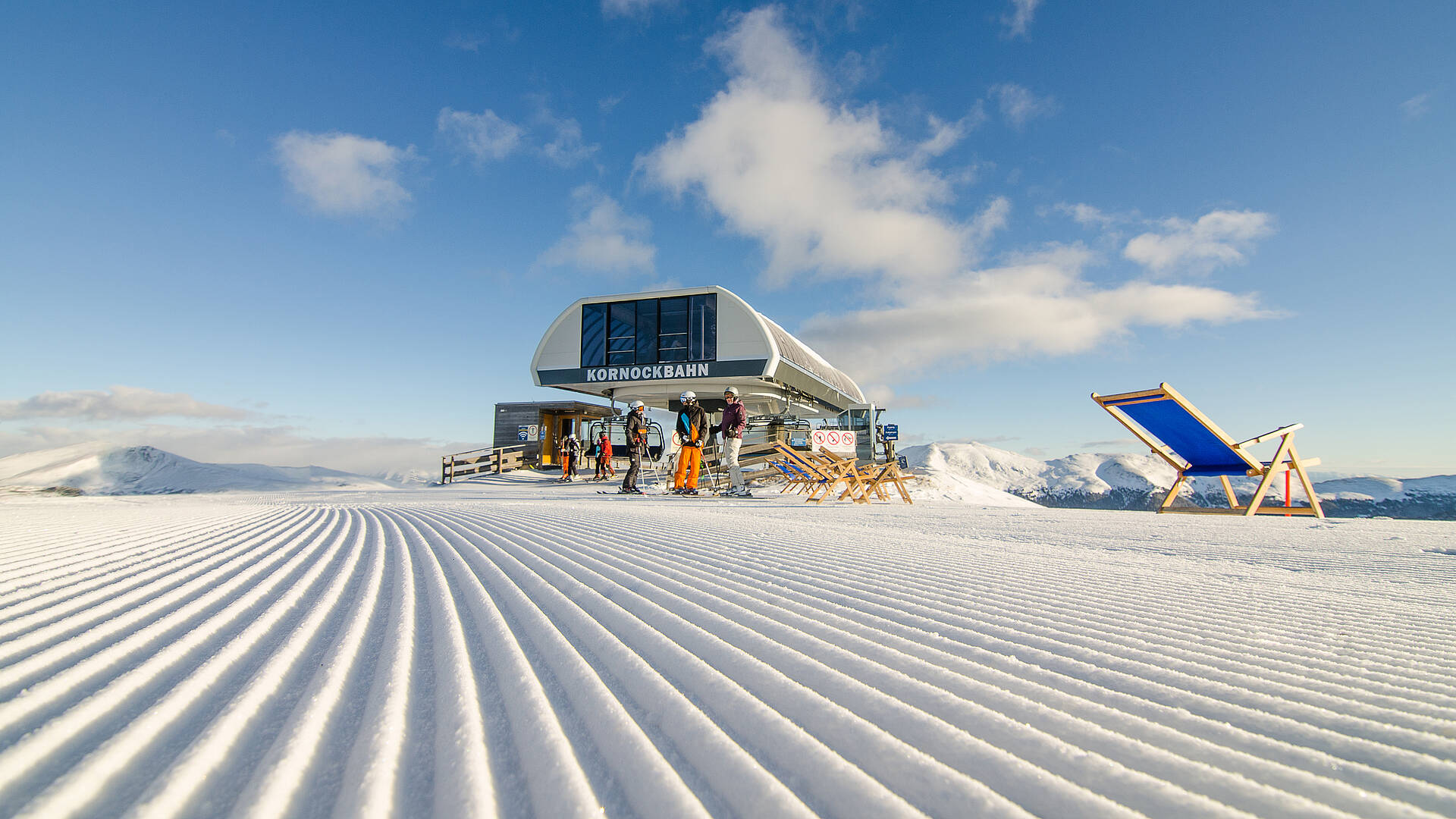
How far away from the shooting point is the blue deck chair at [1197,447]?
6.50 m

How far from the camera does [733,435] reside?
9328mm

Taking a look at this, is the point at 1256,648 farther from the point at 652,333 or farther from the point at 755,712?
the point at 652,333

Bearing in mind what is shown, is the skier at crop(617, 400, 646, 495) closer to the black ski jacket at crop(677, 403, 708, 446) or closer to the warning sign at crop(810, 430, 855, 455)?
the black ski jacket at crop(677, 403, 708, 446)

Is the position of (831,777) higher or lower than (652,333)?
lower

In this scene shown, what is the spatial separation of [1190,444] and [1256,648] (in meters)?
6.97

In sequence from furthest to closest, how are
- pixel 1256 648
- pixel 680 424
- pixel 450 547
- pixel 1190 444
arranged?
pixel 680 424 < pixel 1190 444 < pixel 450 547 < pixel 1256 648

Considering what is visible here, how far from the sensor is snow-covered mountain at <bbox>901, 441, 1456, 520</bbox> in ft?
29.0

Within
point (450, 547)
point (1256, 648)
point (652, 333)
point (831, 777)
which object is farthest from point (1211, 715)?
point (652, 333)

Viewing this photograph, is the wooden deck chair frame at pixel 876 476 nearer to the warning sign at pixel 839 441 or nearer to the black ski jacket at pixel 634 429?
the black ski jacket at pixel 634 429

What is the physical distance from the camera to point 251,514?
5.41m

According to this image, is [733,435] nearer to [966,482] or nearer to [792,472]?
[792,472]

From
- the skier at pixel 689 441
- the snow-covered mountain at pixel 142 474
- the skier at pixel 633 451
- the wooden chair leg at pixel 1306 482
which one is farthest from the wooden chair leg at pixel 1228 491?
the snow-covered mountain at pixel 142 474

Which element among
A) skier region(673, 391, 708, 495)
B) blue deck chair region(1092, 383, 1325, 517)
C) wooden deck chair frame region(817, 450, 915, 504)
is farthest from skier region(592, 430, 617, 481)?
blue deck chair region(1092, 383, 1325, 517)

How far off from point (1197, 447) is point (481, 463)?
17.4 m
